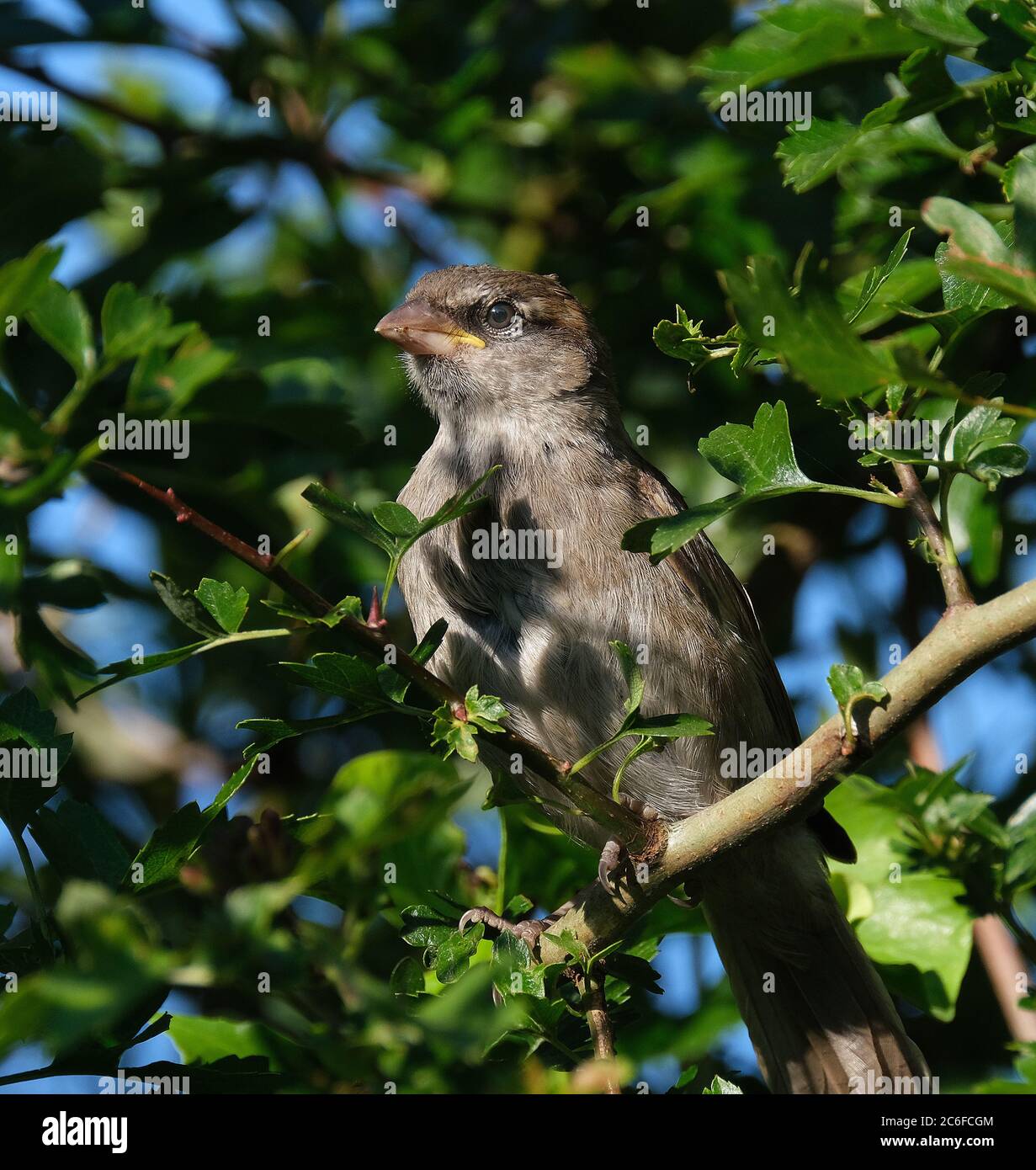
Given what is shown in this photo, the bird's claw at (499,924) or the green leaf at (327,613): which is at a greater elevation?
the green leaf at (327,613)

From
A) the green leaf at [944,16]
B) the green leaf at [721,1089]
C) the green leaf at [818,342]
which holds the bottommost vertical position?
the green leaf at [721,1089]

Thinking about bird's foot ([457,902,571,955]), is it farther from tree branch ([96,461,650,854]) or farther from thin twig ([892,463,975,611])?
thin twig ([892,463,975,611])

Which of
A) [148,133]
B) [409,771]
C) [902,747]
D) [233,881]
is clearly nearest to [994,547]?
[902,747]

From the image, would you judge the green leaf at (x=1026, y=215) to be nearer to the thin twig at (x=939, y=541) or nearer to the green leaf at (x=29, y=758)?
the thin twig at (x=939, y=541)

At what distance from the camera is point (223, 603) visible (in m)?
2.23

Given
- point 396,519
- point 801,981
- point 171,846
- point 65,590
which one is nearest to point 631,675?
point 396,519

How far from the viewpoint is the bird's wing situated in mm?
4027

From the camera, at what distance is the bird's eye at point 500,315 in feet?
14.8

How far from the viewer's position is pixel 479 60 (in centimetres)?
418

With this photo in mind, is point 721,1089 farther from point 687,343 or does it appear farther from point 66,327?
point 66,327

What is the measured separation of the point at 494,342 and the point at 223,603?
2.43 meters

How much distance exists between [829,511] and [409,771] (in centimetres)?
323

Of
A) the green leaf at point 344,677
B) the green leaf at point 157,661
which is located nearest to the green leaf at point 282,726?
the green leaf at point 344,677
